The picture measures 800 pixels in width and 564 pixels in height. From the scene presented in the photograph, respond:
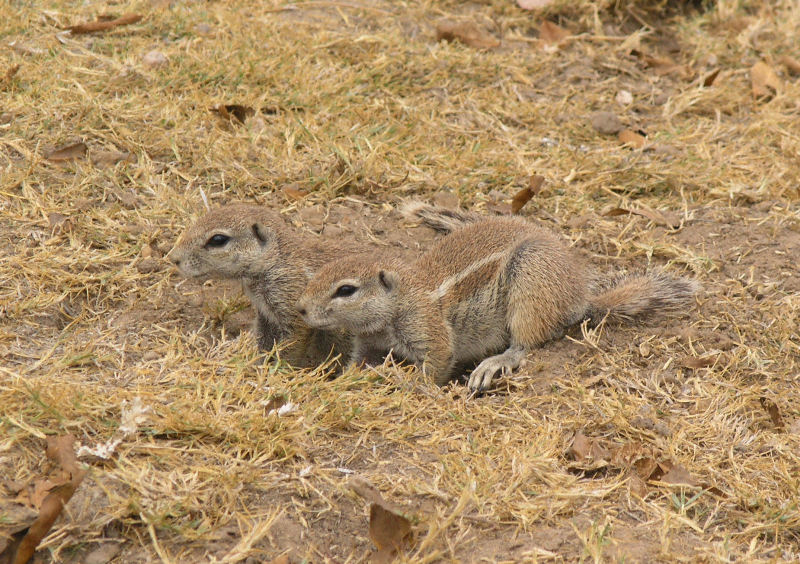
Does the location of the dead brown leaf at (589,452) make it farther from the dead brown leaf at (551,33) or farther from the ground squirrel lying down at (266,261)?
the dead brown leaf at (551,33)

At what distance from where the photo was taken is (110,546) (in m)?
3.23

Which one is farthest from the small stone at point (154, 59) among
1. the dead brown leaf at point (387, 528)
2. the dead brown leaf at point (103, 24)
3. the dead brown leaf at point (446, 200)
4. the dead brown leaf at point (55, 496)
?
the dead brown leaf at point (387, 528)

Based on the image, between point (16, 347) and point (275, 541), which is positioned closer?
point (275, 541)

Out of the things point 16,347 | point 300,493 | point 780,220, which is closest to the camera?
point 300,493

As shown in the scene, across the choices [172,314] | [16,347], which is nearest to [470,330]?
[172,314]

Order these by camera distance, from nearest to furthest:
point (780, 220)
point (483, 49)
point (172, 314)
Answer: point (172, 314)
point (780, 220)
point (483, 49)

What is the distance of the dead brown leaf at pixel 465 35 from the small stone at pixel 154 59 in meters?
2.30

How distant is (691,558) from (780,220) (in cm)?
328

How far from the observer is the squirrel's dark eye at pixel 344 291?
4.64m

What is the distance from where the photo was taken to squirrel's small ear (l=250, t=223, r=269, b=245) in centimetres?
486

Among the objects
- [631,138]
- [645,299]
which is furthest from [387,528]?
[631,138]

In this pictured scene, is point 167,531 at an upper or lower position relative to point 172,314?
upper

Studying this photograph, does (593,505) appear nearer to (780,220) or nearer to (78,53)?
(780,220)

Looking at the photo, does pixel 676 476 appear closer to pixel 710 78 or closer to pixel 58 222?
pixel 58 222
